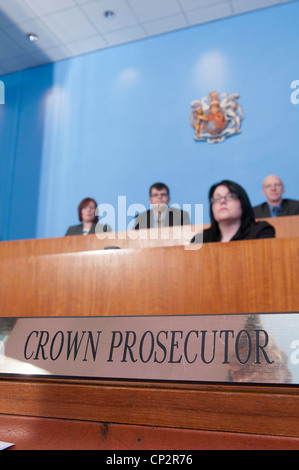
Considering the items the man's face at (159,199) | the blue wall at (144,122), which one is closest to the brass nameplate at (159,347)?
the man's face at (159,199)

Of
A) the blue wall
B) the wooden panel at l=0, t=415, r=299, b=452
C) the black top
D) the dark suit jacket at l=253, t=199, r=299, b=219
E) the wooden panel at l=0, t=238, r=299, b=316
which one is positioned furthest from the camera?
the blue wall

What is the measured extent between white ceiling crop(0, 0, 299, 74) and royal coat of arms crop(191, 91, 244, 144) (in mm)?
819

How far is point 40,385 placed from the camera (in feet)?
2.51

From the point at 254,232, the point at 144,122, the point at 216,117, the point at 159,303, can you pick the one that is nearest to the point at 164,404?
the point at 159,303

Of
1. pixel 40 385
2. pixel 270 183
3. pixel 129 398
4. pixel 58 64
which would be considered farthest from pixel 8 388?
pixel 58 64

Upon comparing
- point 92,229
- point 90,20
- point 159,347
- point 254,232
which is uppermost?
point 90,20

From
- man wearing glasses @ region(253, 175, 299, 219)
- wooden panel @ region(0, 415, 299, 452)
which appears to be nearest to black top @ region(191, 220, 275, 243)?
wooden panel @ region(0, 415, 299, 452)

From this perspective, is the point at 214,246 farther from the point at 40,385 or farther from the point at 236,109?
the point at 236,109

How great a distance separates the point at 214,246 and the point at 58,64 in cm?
431

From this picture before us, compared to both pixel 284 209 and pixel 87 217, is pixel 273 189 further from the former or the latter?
pixel 87 217

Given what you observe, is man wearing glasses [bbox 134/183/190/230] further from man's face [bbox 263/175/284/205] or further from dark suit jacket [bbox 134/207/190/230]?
man's face [bbox 263/175/284/205]

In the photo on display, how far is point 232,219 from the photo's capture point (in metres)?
1.58

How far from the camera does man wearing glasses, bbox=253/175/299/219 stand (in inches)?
119

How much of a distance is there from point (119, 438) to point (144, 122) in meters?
3.62
